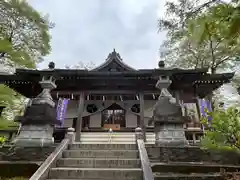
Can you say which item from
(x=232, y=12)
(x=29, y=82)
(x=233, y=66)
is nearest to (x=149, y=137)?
(x=29, y=82)

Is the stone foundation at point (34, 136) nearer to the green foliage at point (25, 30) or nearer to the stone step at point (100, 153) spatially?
the stone step at point (100, 153)

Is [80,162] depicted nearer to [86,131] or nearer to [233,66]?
[86,131]

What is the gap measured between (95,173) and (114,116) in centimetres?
996

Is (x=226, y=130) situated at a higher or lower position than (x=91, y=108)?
lower

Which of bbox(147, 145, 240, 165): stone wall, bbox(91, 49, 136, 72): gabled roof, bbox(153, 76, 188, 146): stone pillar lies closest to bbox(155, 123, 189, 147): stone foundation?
bbox(153, 76, 188, 146): stone pillar

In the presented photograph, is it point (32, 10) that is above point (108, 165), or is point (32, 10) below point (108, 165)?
above

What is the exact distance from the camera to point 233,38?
8.85 feet

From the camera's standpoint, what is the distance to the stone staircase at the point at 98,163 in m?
4.43

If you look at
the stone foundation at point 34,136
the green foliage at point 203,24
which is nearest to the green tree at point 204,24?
the green foliage at point 203,24

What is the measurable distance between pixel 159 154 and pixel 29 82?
→ 852 centimetres

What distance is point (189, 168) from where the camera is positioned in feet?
16.8

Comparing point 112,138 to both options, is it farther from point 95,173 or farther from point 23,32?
point 23,32

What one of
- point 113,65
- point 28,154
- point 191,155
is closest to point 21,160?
point 28,154

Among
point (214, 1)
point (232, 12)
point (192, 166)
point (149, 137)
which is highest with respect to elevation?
point (214, 1)
